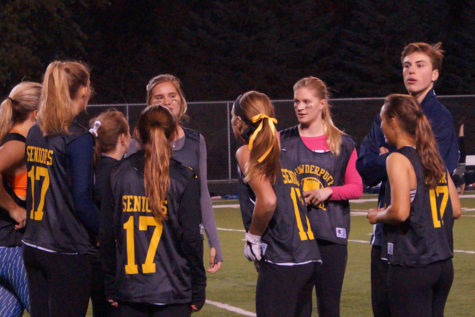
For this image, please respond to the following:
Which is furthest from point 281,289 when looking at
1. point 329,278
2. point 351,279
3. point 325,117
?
point 351,279

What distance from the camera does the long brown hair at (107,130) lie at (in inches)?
227

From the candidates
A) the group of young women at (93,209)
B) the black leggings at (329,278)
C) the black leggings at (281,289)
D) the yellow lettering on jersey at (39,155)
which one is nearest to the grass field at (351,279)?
the black leggings at (329,278)

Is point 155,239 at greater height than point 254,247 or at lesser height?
greater

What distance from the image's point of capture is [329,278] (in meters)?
6.30

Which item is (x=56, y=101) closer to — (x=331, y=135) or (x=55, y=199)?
(x=55, y=199)

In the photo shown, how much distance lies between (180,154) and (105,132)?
1.73 ft

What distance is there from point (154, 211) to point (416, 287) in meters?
1.56

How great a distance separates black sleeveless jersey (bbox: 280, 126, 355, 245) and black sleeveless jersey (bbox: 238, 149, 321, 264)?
0.67m

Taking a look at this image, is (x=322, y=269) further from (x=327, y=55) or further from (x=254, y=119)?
(x=327, y=55)

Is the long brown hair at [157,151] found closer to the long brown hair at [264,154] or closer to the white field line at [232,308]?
the long brown hair at [264,154]

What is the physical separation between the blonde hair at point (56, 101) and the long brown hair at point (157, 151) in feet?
1.78

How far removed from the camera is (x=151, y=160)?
16.1 ft

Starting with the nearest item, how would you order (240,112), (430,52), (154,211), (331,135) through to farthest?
(154,211), (240,112), (430,52), (331,135)

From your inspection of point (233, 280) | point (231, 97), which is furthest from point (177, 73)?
point (233, 280)
